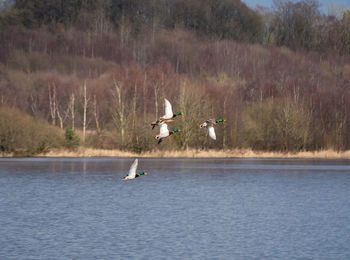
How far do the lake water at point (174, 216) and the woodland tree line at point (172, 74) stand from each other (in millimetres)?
11167

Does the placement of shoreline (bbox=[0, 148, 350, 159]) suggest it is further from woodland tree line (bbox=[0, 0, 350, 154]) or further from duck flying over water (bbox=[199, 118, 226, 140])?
duck flying over water (bbox=[199, 118, 226, 140])

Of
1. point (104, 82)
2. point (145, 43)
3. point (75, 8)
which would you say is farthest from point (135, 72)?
point (75, 8)

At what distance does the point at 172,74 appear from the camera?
8225 cm

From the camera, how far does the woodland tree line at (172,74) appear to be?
6150 cm

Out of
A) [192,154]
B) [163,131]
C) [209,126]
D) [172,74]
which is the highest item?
[172,74]

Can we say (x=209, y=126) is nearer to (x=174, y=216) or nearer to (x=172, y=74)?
(x=174, y=216)

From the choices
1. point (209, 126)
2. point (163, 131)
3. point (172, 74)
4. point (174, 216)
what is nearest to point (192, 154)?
point (172, 74)

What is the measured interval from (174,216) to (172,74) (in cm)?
5455

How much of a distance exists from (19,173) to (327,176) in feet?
75.4

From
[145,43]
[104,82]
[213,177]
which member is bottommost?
[213,177]

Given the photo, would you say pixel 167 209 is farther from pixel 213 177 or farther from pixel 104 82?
pixel 104 82

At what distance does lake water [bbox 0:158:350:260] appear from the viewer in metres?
21.4

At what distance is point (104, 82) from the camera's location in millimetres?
81188

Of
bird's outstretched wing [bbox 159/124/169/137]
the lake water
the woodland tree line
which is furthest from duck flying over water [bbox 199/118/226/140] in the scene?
the woodland tree line
